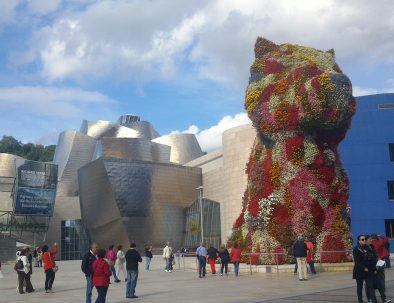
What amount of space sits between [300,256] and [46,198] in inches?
1802

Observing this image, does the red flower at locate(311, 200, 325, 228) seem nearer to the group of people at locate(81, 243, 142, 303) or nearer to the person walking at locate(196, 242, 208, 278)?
the person walking at locate(196, 242, 208, 278)

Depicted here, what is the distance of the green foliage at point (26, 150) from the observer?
10983 cm

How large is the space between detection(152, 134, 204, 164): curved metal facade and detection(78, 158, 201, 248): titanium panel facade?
18.1 m

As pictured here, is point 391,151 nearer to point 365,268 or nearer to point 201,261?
point 201,261

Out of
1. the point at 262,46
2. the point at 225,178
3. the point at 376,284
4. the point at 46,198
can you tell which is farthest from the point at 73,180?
the point at 376,284

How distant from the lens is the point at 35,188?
55.2 m

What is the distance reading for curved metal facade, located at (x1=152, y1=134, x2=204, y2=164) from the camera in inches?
2928

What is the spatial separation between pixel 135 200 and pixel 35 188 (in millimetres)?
12934

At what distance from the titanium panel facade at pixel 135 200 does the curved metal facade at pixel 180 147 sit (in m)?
18.1

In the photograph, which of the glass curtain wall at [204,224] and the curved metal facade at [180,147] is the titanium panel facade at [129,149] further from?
the glass curtain wall at [204,224]

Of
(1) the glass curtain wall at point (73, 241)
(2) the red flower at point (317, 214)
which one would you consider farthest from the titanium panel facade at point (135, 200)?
(2) the red flower at point (317, 214)

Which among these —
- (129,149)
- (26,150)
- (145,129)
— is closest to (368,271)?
(129,149)

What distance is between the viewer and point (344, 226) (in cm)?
1838

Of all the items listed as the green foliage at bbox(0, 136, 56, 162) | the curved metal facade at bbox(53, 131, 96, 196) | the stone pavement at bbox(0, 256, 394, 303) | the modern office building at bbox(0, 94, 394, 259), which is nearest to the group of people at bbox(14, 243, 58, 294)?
the stone pavement at bbox(0, 256, 394, 303)
